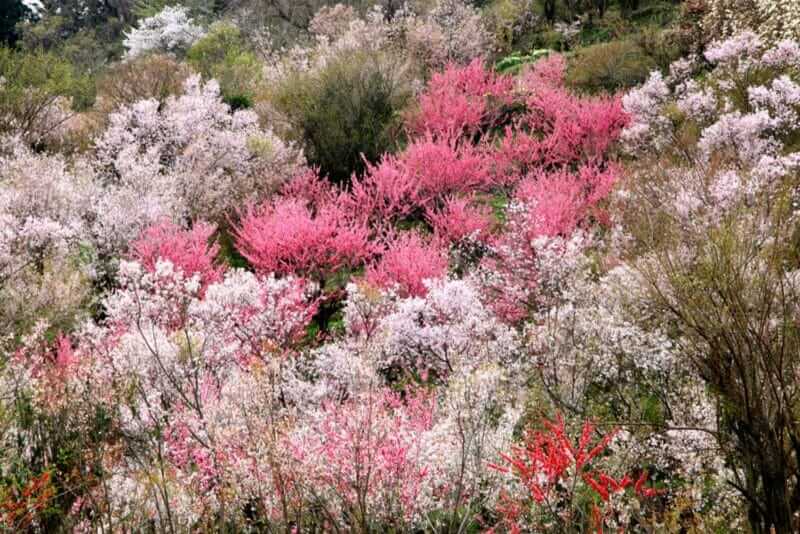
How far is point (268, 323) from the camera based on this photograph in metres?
8.51

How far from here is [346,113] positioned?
1562cm

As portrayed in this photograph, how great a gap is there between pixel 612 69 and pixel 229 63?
14.2 m

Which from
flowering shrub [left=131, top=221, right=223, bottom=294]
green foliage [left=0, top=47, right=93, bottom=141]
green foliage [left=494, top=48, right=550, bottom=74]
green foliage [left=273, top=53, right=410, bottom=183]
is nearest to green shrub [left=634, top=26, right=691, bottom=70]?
green foliage [left=494, top=48, right=550, bottom=74]

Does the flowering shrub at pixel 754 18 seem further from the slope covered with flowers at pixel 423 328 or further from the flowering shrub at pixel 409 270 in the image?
the flowering shrub at pixel 409 270

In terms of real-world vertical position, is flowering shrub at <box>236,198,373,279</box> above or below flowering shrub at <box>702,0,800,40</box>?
below

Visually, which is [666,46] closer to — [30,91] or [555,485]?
[555,485]

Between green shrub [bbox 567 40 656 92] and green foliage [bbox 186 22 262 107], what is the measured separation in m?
9.69

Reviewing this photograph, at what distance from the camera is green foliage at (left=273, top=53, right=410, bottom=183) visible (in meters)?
15.4

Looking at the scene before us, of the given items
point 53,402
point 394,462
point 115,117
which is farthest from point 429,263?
point 115,117

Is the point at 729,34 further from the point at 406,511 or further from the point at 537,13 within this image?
the point at 406,511

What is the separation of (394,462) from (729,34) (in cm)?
1525

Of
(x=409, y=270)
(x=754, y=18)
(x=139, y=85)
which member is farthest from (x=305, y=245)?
(x=754, y=18)

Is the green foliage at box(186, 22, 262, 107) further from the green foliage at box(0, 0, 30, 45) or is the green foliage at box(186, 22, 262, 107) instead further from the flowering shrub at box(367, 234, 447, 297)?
the flowering shrub at box(367, 234, 447, 297)

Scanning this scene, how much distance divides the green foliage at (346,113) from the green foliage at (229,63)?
15.5ft
